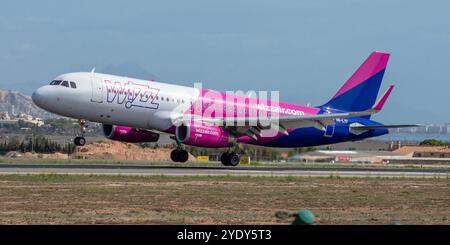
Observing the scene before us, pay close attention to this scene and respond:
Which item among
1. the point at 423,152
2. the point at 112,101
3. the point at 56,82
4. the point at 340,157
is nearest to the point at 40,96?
the point at 56,82

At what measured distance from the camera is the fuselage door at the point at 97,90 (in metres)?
47.0

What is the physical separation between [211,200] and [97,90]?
1910 centimetres

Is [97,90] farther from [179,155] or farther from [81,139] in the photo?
[179,155]

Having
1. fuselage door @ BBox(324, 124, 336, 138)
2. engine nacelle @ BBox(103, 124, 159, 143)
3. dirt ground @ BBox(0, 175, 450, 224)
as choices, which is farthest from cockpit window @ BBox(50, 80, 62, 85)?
fuselage door @ BBox(324, 124, 336, 138)

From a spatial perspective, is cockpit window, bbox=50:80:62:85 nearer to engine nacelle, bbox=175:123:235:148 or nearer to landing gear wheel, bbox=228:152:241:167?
engine nacelle, bbox=175:123:235:148

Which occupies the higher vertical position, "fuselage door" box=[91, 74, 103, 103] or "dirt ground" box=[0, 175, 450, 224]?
"fuselage door" box=[91, 74, 103, 103]

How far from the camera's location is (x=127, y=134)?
170 ft

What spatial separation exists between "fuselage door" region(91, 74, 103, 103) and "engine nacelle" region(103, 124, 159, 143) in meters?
4.63

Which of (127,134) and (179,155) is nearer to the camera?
(179,155)

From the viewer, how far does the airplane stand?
47.3 m

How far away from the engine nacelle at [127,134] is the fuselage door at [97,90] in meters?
4.63

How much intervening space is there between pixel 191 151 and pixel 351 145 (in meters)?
21.4

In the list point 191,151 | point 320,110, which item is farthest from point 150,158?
point 320,110

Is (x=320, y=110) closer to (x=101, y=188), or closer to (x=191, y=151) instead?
(x=191, y=151)
